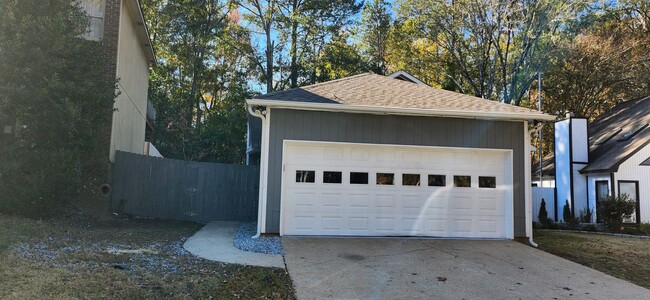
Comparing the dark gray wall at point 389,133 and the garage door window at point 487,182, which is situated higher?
the dark gray wall at point 389,133

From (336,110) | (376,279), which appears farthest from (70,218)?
(376,279)

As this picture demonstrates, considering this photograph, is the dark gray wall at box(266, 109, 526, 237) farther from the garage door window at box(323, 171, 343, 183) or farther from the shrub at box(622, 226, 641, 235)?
the shrub at box(622, 226, 641, 235)

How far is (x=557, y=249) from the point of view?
903cm

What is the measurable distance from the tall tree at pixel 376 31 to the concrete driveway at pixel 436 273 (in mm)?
19869

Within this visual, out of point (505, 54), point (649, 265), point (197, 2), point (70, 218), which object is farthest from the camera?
point (197, 2)

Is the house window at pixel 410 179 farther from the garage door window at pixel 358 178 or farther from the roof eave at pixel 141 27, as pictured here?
the roof eave at pixel 141 27

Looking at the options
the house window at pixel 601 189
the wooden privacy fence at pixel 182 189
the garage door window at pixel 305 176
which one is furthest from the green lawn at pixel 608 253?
the wooden privacy fence at pixel 182 189

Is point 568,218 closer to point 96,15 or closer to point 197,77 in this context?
point 96,15

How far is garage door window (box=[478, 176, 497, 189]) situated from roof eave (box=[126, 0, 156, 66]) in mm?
10456

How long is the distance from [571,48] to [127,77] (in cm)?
1928

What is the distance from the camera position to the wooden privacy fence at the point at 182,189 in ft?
40.5

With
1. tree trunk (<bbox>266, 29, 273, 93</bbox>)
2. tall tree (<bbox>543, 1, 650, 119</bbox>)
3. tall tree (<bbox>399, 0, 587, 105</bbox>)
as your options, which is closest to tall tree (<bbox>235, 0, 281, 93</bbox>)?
tree trunk (<bbox>266, 29, 273, 93</bbox>)

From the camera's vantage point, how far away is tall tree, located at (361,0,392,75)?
27.1 metres

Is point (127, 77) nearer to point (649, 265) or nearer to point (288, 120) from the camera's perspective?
point (288, 120)
